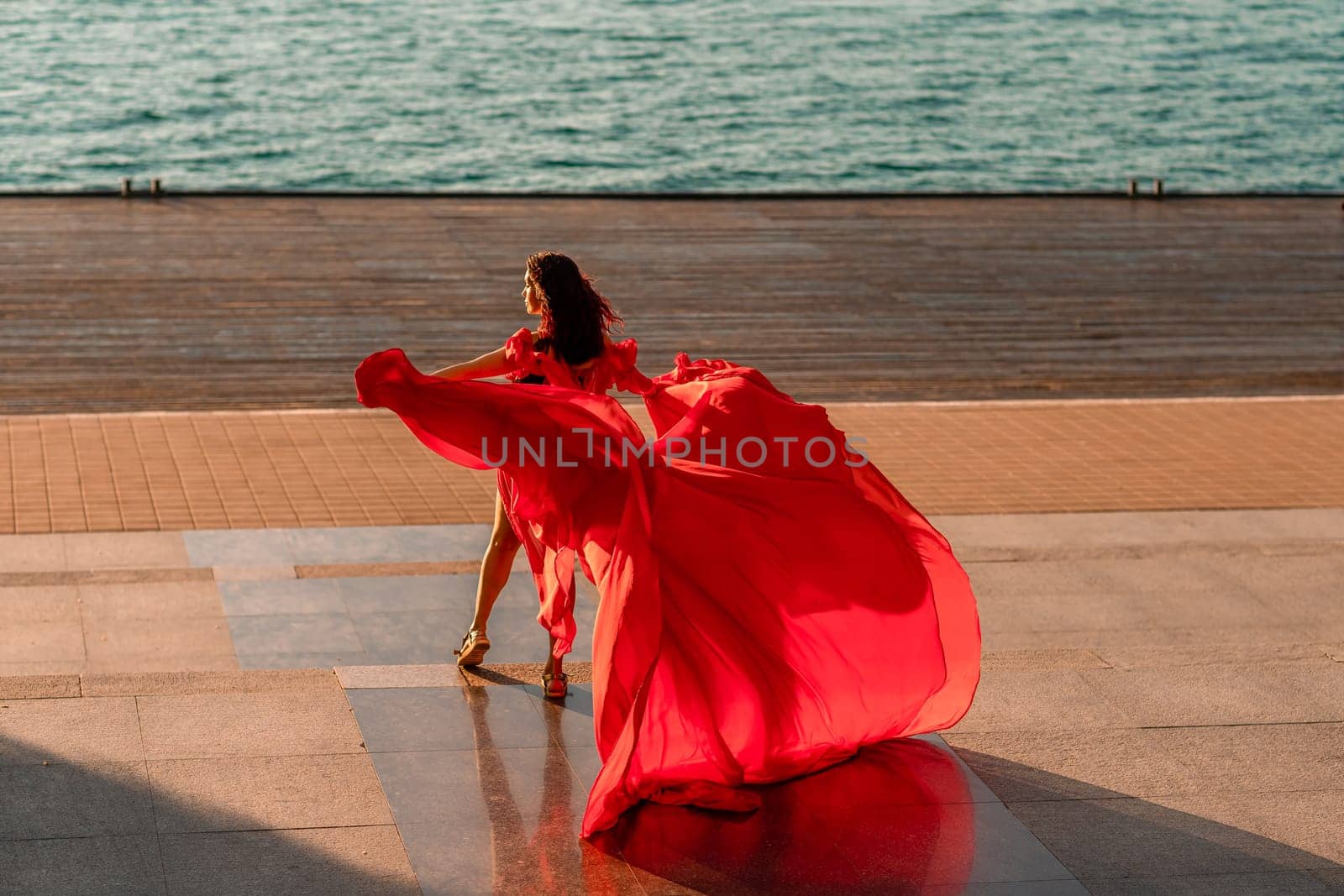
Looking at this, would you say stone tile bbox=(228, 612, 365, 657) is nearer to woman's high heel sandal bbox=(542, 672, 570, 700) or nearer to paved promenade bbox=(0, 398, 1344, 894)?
paved promenade bbox=(0, 398, 1344, 894)

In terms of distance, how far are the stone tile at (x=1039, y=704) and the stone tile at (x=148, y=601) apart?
10.6ft

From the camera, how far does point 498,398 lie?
5242 mm

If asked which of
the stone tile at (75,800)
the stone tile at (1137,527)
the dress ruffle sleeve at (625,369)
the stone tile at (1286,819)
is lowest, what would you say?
the stone tile at (1137,527)

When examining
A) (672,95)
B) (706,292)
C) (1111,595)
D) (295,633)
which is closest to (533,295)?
(295,633)

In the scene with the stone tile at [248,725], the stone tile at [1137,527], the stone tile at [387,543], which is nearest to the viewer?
the stone tile at [248,725]

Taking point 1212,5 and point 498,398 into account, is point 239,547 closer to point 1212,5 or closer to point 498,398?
point 498,398

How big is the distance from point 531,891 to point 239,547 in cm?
385

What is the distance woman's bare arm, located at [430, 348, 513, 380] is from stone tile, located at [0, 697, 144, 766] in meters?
1.57

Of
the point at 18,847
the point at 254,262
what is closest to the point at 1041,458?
the point at 18,847

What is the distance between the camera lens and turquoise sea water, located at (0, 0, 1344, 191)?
35.0 metres

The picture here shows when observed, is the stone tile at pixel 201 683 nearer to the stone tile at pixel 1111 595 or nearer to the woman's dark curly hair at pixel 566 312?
the woman's dark curly hair at pixel 566 312

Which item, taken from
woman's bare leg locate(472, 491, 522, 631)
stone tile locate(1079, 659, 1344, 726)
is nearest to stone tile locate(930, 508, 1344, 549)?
stone tile locate(1079, 659, 1344, 726)

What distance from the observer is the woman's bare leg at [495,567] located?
20.4 ft

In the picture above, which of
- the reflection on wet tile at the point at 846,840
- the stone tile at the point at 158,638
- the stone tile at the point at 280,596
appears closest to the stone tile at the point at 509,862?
the reflection on wet tile at the point at 846,840
